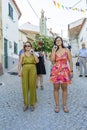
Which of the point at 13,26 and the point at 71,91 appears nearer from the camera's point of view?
the point at 71,91

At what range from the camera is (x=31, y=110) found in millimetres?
7035

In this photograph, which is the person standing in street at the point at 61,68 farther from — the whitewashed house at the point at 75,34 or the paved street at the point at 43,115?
the whitewashed house at the point at 75,34

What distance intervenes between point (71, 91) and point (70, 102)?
1909 millimetres

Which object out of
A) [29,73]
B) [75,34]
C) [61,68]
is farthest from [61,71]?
[75,34]

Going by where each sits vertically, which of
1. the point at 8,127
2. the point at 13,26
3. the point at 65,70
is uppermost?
the point at 13,26

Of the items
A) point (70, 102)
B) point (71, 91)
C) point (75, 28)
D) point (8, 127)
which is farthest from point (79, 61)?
point (75, 28)

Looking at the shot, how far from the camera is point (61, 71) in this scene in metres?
6.81

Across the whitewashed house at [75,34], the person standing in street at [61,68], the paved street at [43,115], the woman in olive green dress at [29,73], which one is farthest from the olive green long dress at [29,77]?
the whitewashed house at [75,34]

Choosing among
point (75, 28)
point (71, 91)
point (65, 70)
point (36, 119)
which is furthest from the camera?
point (75, 28)

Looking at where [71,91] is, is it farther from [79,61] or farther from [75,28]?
[75,28]

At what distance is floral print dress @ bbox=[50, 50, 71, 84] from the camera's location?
6.77 meters

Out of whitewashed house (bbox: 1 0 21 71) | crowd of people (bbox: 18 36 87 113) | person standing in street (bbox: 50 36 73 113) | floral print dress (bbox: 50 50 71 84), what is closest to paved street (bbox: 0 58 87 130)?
crowd of people (bbox: 18 36 87 113)

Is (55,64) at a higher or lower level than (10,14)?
lower

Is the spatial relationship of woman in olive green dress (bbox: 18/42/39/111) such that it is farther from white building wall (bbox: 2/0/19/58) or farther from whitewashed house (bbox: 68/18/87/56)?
whitewashed house (bbox: 68/18/87/56)
